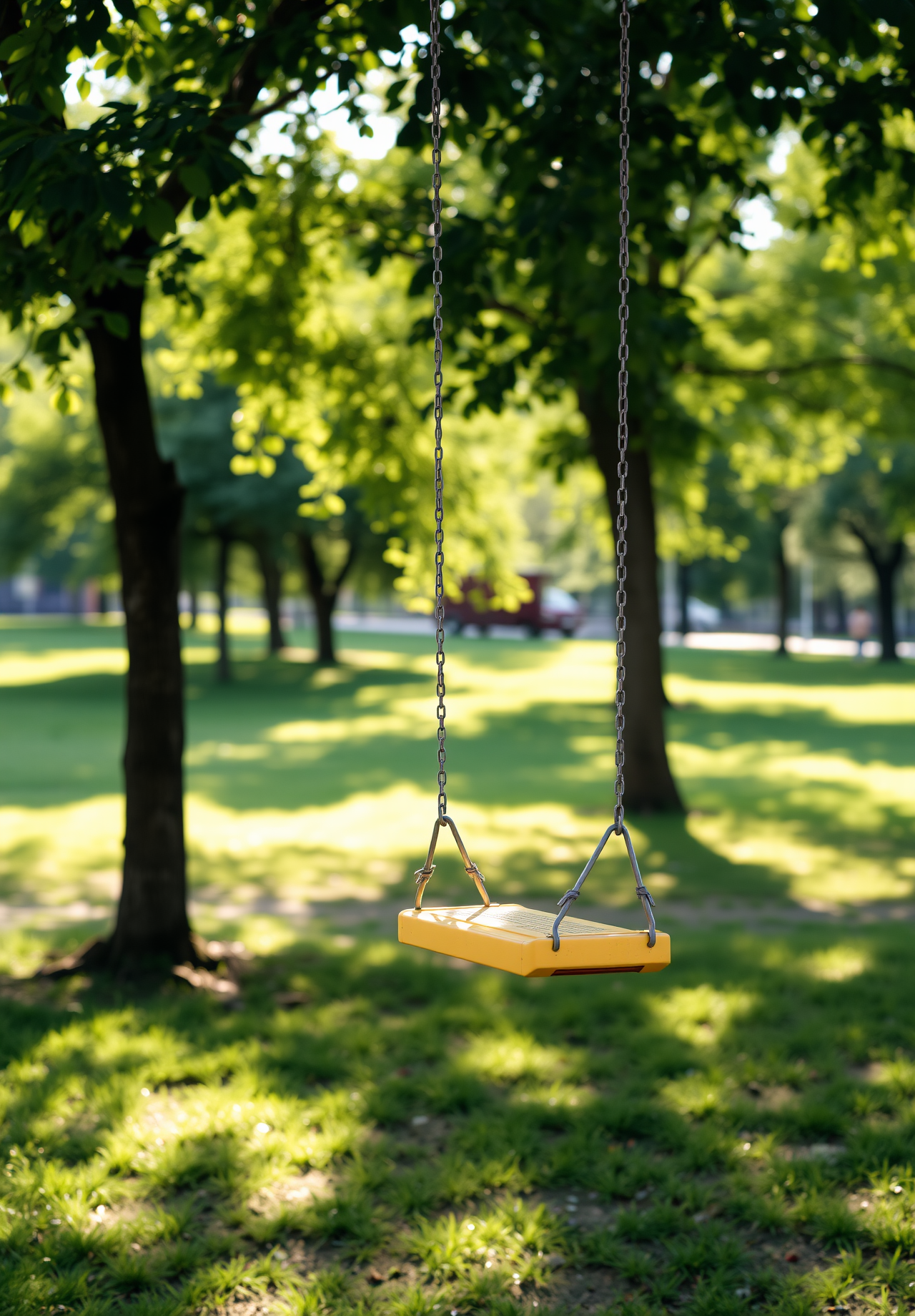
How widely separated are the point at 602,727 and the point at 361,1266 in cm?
1919

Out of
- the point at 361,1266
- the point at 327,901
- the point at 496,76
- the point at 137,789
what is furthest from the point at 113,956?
the point at 496,76

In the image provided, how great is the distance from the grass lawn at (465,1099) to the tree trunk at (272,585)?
65.4 ft

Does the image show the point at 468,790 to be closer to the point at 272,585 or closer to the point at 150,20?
the point at 150,20

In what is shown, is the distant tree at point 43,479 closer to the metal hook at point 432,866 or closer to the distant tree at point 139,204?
the distant tree at point 139,204

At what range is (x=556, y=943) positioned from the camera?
3.16 meters

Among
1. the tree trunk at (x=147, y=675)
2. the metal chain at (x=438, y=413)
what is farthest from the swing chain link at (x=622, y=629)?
the tree trunk at (x=147, y=675)

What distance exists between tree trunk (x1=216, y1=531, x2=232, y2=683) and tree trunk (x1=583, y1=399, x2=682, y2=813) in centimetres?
1738

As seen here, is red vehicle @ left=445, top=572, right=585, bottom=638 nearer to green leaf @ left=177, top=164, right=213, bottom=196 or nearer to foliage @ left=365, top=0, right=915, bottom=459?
foliage @ left=365, top=0, right=915, bottom=459

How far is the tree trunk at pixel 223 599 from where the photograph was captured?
96.5ft

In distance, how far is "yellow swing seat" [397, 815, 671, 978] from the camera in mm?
3160

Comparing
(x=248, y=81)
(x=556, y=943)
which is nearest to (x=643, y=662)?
(x=248, y=81)

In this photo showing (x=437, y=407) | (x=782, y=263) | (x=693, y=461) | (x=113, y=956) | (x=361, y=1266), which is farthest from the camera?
(x=782, y=263)

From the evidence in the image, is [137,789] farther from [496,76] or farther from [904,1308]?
[904,1308]

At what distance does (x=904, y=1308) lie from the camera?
366 centimetres
